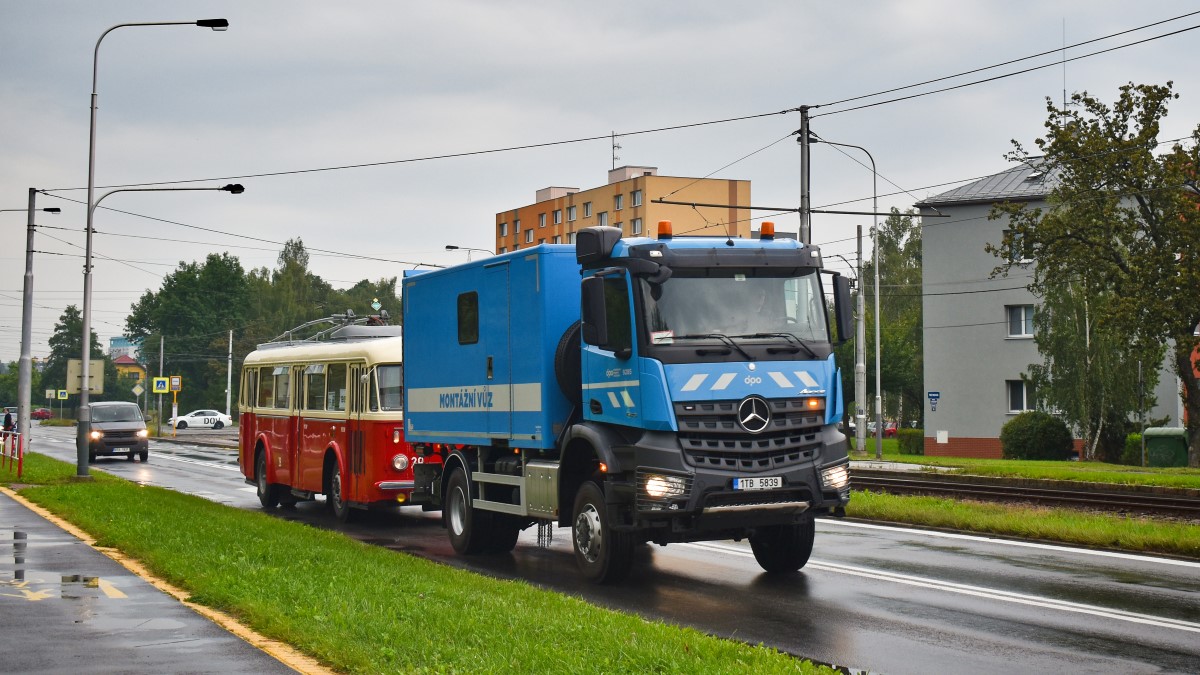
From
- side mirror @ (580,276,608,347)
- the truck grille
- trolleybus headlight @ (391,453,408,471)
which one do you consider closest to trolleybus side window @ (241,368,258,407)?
trolleybus headlight @ (391,453,408,471)

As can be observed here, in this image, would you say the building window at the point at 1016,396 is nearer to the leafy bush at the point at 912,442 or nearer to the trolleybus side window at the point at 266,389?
the leafy bush at the point at 912,442

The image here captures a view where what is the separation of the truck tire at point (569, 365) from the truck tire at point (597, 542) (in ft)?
3.22

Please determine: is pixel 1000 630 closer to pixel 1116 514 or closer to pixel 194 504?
pixel 1116 514

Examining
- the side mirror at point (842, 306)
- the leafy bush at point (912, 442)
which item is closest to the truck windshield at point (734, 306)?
the side mirror at point (842, 306)

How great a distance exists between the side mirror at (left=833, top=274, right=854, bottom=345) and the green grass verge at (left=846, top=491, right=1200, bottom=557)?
4922mm

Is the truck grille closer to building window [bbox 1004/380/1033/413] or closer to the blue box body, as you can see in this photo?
the blue box body

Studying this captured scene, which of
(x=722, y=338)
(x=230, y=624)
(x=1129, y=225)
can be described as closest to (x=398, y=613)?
(x=230, y=624)

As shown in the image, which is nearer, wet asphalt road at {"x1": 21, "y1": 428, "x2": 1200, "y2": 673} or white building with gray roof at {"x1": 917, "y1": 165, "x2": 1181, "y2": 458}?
wet asphalt road at {"x1": 21, "y1": 428, "x2": 1200, "y2": 673}

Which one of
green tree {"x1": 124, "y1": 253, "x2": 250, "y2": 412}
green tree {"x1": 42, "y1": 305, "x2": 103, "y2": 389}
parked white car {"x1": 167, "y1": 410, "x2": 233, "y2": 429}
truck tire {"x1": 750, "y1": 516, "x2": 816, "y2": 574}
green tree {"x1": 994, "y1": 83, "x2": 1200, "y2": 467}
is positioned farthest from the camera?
green tree {"x1": 42, "y1": 305, "x2": 103, "y2": 389}

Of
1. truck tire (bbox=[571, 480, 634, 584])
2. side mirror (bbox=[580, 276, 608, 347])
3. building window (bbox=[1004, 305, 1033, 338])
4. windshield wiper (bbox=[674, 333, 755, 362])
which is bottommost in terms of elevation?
truck tire (bbox=[571, 480, 634, 584])

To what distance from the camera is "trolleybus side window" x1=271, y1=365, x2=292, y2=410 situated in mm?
20891

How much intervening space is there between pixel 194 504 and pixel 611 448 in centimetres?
1012

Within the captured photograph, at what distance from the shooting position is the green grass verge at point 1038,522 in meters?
14.7

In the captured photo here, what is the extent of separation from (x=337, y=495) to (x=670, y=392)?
8960mm
